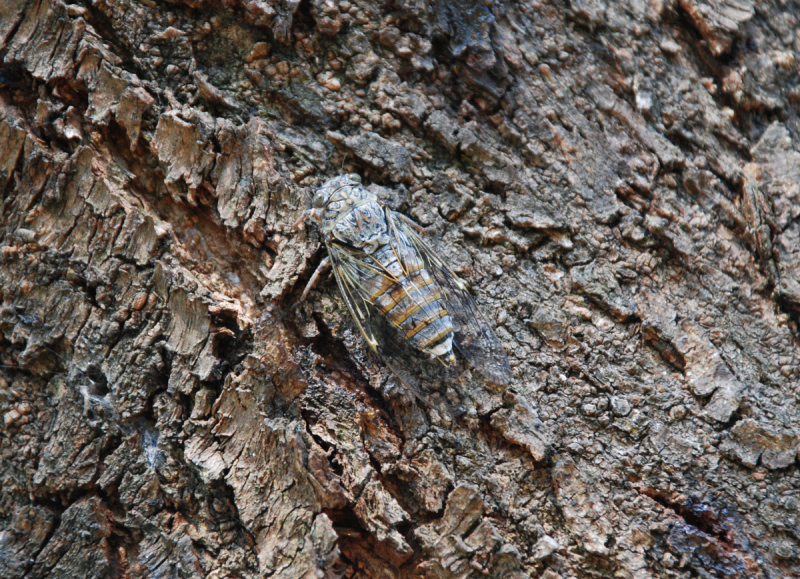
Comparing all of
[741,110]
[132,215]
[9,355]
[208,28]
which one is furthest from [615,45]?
[9,355]

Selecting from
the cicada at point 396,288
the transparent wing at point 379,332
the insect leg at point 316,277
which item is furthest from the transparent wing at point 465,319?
the insect leg at point 316,277

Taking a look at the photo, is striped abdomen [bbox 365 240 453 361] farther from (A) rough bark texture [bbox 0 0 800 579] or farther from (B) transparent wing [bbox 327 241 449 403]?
(A) rough bark texture [bbox 0 0 800 579]

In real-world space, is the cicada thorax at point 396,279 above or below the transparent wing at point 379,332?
above

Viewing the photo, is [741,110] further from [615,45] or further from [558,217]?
[558,217]

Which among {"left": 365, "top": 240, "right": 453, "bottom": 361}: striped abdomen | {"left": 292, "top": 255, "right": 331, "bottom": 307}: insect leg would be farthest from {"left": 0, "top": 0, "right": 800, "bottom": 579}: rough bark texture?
{"left": 365, "top": 240, "right": 453, "bottom": 361}: striped abdomen

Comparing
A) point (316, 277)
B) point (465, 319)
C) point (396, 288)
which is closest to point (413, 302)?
point (396, 288)

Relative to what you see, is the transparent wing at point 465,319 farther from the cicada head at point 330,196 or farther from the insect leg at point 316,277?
the insect leg at point 316,277

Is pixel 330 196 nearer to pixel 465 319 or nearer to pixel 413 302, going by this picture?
pixel 413 302
